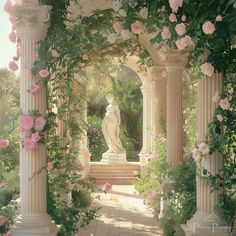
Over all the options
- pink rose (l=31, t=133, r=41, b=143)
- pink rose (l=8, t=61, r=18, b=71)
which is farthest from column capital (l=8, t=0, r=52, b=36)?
pink rose (l=31, t=133, r=41, b=143)

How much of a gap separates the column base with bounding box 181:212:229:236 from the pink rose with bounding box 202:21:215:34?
2.02 meters

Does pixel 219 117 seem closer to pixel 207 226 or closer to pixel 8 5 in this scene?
pixel 207 226

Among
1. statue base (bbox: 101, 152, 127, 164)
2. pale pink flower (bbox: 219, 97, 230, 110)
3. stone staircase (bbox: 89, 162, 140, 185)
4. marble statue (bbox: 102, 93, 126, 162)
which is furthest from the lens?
marble statue (bbox: 102, 93, 126, 162)

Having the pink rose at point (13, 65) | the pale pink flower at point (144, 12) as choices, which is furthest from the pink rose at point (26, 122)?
the pale pink flower at point (144, 12)

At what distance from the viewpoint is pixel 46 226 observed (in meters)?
5.64

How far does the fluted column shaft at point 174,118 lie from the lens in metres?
9.29

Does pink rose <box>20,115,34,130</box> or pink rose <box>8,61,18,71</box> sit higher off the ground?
pink rose <box>8,61,18,71</box>

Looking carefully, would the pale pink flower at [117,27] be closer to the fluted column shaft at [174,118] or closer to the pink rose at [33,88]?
the pink rose at [33,88]

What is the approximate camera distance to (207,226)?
5508mm

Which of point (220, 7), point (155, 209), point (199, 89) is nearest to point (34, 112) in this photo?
point (199, 89)

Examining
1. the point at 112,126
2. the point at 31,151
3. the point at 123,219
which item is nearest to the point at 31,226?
the point at 31,151

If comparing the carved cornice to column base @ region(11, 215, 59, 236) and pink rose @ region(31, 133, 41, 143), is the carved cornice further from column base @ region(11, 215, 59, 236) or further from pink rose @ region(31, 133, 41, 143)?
column base @ region(11, 215, 59, 236)

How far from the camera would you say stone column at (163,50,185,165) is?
9297 millimetres

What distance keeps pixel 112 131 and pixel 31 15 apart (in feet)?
40.3
